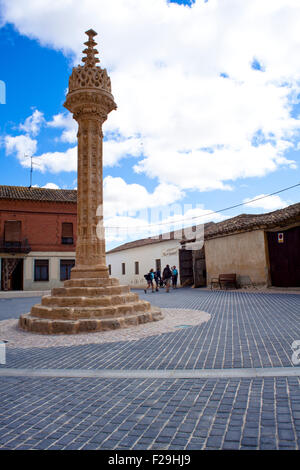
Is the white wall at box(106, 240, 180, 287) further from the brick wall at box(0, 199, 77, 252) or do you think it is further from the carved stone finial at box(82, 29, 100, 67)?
the carved stone finial at box(82, 29, 100, 67)

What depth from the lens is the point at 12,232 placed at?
1016 inches

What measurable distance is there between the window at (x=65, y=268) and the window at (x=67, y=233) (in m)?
1.46

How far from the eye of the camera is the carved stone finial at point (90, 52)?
9131 mm

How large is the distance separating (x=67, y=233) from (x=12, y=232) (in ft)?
13.6

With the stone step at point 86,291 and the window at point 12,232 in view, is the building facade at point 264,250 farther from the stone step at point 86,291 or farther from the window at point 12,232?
the window at point 12,232

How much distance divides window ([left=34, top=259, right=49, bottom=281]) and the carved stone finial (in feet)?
64.3

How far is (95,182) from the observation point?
8852 millimetres

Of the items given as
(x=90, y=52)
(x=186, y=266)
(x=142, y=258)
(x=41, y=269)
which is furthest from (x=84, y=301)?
(x=142, y=258)

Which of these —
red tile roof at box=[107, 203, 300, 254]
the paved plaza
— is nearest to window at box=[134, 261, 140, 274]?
red tile roof at box=[107, 203, 300, 254]

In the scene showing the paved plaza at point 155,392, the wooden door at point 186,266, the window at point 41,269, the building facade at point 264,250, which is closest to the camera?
the paved plaza at point 155,392

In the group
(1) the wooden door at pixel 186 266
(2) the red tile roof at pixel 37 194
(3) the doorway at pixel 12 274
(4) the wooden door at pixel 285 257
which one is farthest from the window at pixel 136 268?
(4) the wooden door at pixel 285 257

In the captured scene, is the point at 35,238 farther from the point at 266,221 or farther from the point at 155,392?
the point at 155,392
